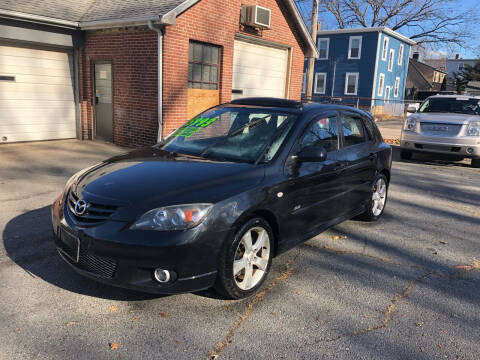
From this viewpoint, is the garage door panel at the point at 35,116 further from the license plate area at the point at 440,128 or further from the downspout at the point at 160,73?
the license plate area at the point at 440,128

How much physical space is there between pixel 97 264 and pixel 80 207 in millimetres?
491

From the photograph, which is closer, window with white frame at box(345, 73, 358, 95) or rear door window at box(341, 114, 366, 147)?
rear door window at box(341, 114, 366, 147)

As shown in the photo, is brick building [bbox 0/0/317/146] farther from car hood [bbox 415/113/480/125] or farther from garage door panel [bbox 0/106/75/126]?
car hood [bbox 415/113/480/125]

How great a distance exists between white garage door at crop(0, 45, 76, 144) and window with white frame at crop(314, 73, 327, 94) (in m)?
27.0

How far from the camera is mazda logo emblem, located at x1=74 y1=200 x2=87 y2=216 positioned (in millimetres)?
3263

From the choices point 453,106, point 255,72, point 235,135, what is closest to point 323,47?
point 255,72

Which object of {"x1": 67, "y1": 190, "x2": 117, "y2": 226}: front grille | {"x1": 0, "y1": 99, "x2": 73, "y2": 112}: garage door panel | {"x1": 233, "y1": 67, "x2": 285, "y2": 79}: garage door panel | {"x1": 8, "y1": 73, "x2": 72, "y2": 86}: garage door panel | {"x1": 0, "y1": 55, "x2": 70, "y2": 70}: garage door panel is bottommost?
{"x1": 67, "y1": 190, "x2": 117, "y2": 226}: front grille

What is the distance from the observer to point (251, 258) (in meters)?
3.50

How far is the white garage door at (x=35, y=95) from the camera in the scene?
33.5 feet

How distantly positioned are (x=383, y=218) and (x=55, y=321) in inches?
181

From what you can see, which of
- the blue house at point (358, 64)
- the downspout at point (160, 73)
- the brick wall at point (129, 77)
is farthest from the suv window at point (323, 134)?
the blue house at point (358, 64)

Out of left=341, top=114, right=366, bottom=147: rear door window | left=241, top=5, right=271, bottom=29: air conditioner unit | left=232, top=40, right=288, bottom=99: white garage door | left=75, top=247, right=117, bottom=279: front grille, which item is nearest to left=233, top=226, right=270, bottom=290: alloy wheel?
left=75, top=247, right=117, bottom=279: front grille

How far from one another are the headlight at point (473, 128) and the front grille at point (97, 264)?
32.1 ft

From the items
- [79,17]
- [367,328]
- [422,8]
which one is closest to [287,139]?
[367,328]
